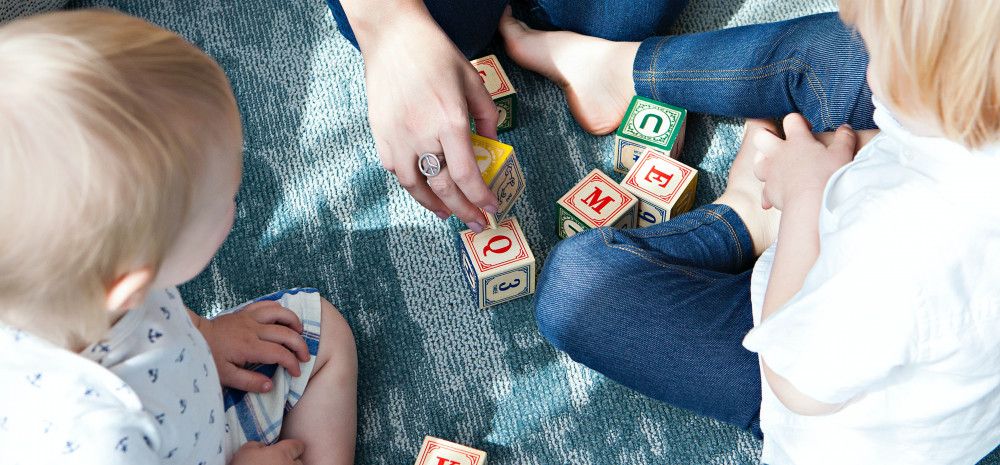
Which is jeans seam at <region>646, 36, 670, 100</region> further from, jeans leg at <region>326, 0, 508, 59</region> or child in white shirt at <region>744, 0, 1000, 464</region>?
child in white shirt at <region>744, 0, 1000, 464</region>

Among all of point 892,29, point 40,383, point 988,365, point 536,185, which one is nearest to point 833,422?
point 988,365

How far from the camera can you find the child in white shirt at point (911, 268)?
0.63 m

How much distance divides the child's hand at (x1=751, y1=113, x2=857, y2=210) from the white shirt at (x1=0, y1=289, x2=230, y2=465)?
2.16ft

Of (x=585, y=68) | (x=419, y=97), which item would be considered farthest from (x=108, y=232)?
(x=585, y=68)

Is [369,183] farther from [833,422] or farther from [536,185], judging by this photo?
[833,422]

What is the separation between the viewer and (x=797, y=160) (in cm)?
99

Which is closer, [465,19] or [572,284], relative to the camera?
[572,284]

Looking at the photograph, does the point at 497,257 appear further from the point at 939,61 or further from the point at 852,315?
the point at 939,61

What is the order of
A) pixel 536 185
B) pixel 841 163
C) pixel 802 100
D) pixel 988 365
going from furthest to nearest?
1. pixel 536 185
2. pixel 802 100
3. pixel 841 163
4. pixel 988 365

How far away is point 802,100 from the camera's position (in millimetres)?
1141

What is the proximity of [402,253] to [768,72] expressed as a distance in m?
0.56

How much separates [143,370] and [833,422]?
2.11ft

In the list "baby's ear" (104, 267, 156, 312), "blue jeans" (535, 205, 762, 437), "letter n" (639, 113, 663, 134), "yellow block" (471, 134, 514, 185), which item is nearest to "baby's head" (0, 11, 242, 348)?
"baby's ear" (104, 267, 156, 312)

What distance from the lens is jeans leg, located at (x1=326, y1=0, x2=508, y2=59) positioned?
1222 millimetres
